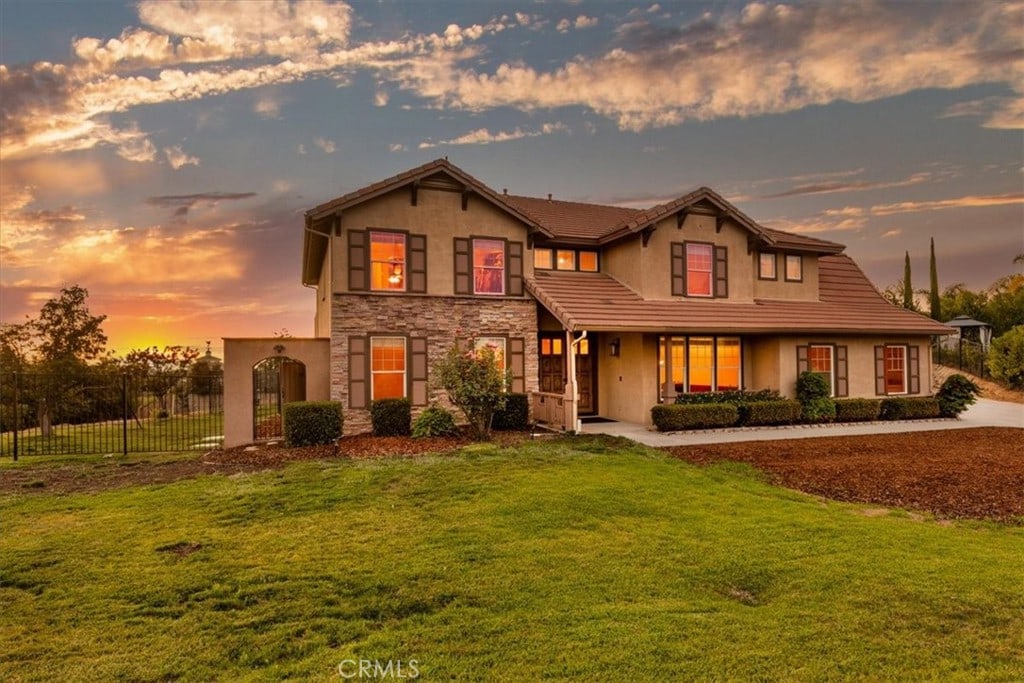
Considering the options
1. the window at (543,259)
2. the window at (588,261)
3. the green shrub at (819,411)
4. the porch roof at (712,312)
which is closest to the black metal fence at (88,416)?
the porch roof at (712,312)

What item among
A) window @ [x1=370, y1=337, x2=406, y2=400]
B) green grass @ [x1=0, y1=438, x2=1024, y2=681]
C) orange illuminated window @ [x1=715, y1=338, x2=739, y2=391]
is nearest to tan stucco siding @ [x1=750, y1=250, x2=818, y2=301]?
orange illuminated window @ [x1=715, y1=338, x2=739, y2=391]

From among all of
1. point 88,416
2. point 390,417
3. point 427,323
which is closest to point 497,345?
point 427,323

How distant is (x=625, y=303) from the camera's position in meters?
16.2

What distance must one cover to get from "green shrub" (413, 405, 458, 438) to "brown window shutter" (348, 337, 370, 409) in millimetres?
1868

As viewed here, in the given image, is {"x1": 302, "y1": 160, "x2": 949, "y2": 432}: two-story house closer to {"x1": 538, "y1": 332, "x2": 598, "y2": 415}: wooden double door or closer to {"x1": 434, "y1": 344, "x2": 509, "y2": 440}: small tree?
{"x1": 538, "y1": 332, "x2": 598, "y2": 415}: wooden double door

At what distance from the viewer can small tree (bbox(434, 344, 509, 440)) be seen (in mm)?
12773

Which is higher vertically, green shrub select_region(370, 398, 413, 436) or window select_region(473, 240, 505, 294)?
window select_region(473, 240, 505, 294)

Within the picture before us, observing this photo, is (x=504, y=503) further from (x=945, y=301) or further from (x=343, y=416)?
(x=945, y=301)

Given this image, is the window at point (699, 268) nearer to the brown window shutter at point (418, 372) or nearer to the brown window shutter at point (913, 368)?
the brown window shutter at point (913, 368)

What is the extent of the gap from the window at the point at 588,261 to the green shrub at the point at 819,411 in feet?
26.8

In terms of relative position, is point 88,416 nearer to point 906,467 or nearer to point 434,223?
point 434,223

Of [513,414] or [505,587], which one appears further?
[513,414]

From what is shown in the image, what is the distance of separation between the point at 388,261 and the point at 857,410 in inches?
608

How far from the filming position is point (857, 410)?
16844mm
